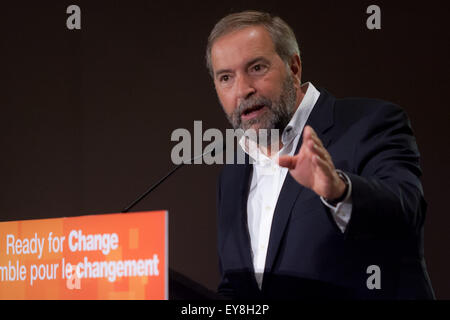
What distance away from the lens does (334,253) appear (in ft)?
5.14

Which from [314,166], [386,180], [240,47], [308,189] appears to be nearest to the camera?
[314,166]

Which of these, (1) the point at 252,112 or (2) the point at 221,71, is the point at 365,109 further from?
(2) the point at 221,71

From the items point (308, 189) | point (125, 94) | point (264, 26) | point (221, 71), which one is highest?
point (125, 94)

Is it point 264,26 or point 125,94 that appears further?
point 125,94

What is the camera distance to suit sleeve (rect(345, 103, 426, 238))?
4.26ft

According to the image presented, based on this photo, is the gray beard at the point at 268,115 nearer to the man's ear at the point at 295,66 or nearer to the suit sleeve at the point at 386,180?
the man's ear at the point at 295,66

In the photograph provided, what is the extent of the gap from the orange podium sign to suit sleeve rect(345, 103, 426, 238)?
44 centimetres

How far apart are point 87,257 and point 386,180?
0.74 m

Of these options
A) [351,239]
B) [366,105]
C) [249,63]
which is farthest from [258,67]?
[351,239]

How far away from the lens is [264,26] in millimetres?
1892

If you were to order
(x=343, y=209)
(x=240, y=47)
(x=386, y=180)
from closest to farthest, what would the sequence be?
(x=343, y=209), (x=386, y=180), (x=240, y=47)

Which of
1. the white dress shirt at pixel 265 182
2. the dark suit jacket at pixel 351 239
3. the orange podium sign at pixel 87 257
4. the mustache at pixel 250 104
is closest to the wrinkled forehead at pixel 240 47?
the mustache at pixel 250 104

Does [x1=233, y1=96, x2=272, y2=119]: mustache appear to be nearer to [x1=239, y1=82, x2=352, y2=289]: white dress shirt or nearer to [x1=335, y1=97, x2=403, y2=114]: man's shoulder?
[x1=239, y1=82, x2=352, y2=289]: white dress shirt

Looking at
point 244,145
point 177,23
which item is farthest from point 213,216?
point 244,145
